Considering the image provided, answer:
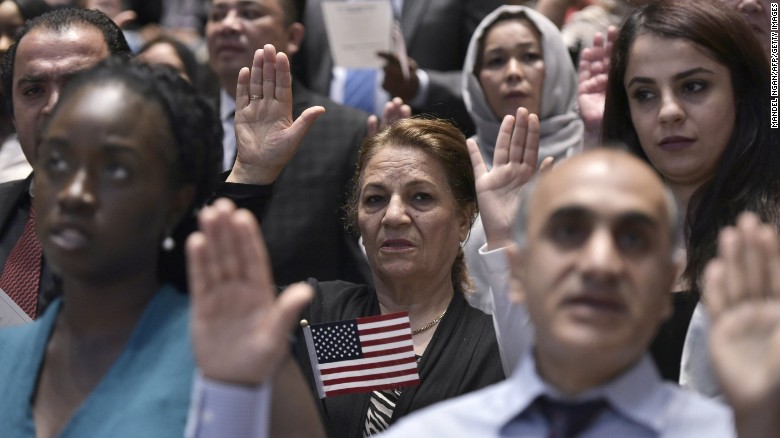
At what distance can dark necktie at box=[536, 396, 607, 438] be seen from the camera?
219 cm

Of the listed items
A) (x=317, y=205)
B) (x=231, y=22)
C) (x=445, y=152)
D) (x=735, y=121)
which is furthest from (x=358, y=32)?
(x=735, y=121)

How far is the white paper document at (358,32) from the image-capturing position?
17.3 ft

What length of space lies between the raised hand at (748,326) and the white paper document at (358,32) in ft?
10.6

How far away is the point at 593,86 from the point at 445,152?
930 millimetres

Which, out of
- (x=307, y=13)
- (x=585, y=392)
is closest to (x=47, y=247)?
(x=585, y=392)

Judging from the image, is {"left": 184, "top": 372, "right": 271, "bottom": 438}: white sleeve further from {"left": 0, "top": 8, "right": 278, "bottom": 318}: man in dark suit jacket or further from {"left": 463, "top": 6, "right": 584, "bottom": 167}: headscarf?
{"left": 463, "top": 6, "right": 584, "bottom": 167}: headscarf

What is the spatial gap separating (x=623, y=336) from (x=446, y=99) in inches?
129

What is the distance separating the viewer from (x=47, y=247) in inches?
98.7

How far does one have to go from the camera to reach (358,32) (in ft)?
17.4

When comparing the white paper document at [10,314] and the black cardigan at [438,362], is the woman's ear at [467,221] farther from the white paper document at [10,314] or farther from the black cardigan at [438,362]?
the white paper document at [10,314]

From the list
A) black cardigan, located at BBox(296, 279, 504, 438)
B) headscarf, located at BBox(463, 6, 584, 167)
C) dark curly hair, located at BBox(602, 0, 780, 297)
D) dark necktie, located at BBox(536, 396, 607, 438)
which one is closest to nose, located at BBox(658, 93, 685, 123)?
dark curly hair, located at BBox(602, 0, 780, 297)

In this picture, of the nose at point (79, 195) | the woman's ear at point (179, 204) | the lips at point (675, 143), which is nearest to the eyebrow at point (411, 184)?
the lips at point (675, 143)

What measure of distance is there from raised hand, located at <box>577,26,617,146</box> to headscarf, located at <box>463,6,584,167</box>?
1.37 feet

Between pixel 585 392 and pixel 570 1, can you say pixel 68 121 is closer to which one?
pixel 585 392
